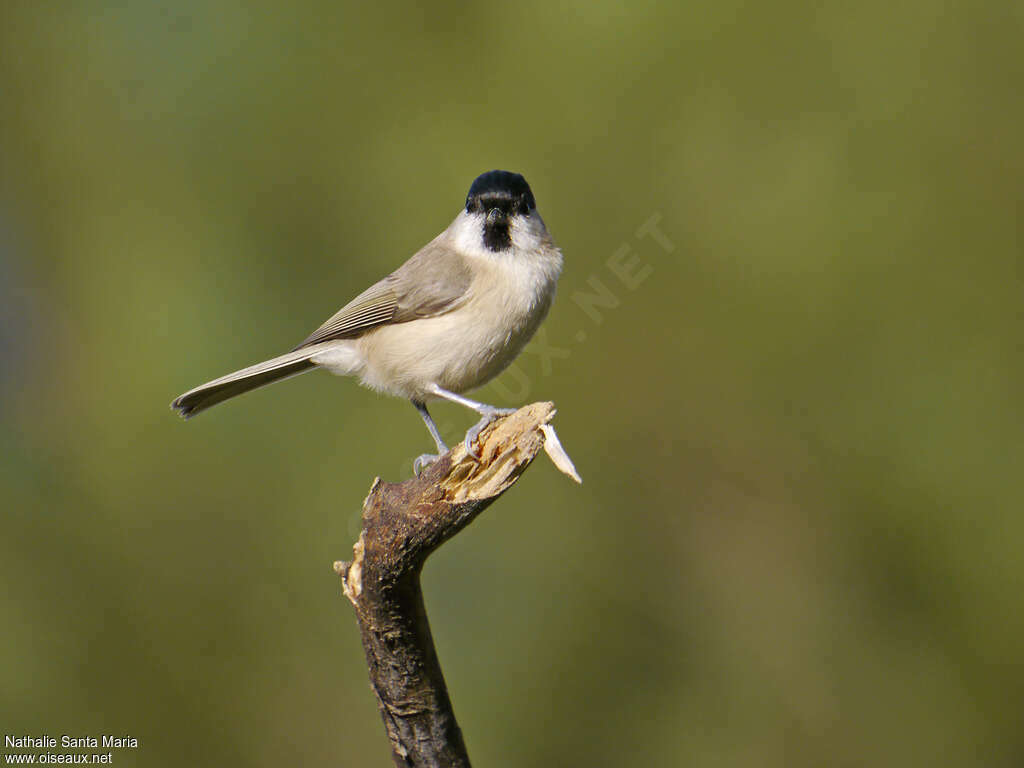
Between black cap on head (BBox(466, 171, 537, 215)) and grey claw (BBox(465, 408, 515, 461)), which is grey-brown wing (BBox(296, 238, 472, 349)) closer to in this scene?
black cap on head (BBox(466, 171, 537, 215))

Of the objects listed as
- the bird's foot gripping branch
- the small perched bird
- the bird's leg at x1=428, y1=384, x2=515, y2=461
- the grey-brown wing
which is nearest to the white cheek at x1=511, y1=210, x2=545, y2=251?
the small perched bird

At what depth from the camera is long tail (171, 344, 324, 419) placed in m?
3.56

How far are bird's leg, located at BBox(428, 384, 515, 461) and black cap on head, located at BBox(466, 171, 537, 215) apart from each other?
68cm

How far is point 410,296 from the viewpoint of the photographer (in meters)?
3.54

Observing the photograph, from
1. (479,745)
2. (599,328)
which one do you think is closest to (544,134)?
(599,328)

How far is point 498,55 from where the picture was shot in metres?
5.26

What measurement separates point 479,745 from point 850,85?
146 inches

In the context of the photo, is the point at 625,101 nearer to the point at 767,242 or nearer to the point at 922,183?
the point at 767,242

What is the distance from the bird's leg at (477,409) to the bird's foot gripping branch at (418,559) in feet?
0.07

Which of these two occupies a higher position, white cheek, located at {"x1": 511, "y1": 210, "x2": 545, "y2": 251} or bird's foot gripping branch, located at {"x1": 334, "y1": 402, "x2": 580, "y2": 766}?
white cheek, located at {"x1": 511, "y1": 210, "x2": 545, "y2": 251}
